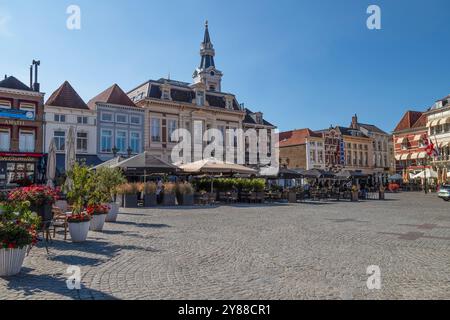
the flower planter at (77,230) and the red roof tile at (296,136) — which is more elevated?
the red roof tile at (296,136)

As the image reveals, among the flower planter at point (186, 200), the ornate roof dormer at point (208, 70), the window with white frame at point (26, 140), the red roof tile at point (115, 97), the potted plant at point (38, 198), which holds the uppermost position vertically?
the ornate roof dormer at point (208, 70)

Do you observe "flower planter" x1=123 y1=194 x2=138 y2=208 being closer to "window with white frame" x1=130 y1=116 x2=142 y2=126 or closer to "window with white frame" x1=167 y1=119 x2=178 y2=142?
"window with white frame" x1=130 y1=116 x2=142 y2=126

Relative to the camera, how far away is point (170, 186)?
790 inches

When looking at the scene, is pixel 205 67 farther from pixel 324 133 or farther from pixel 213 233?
pixel 213 233

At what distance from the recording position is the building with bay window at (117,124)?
122 ft

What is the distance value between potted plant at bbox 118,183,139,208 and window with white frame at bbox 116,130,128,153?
819 inches

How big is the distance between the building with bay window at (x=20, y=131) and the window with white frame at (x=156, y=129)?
1160 centimetres

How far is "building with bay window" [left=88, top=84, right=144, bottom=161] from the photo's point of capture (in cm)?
3728

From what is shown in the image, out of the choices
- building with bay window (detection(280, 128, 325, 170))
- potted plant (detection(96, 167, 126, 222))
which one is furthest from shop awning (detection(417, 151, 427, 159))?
potted plant (detection(96, 167, 126, 222))

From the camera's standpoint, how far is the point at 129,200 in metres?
→ 18.3

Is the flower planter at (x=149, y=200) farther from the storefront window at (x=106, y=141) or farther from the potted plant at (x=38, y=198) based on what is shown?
the storefront window at (x=106, y=141)

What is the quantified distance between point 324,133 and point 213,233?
5300 centimetres

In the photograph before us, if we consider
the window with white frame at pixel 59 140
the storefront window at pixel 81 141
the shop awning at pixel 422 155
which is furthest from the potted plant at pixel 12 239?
the shop awning at pixel 422 155

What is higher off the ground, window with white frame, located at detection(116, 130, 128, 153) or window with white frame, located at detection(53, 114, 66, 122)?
window with white frame, located at detection(53, 114, 66, 122)
